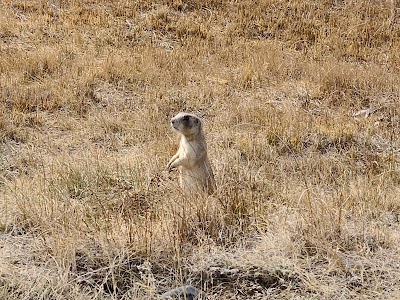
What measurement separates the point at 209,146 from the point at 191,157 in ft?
6.91

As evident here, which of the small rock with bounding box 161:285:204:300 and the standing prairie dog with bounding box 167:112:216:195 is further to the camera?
the standing prairie dog with bounding box 167:112:216:195

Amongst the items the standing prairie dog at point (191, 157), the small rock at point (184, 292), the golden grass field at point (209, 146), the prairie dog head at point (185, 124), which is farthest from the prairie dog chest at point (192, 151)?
the small rock at point (184, 292)

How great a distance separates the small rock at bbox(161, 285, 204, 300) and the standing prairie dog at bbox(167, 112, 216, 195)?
1.96m

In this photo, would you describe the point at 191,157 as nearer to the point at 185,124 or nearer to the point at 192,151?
the point at 192,151

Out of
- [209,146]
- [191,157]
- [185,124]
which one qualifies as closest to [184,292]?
[191,157]

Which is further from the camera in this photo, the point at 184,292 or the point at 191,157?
the point at 191,157

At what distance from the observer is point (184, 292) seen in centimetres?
303

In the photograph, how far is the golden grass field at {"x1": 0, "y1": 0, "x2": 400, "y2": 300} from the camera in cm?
333

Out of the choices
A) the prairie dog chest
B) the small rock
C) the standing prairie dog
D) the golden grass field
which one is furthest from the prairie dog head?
the small rock

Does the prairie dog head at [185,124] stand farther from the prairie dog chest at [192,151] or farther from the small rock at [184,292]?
the small rock at [184,292]

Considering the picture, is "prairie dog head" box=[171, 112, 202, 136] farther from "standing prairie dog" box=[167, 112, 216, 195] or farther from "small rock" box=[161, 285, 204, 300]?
"small rock" box=[161, 285, 204, 300]

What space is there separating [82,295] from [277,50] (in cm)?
1070

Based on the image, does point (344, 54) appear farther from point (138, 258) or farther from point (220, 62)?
point (138, 258)

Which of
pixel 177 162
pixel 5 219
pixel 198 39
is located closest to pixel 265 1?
pixel 198 39
